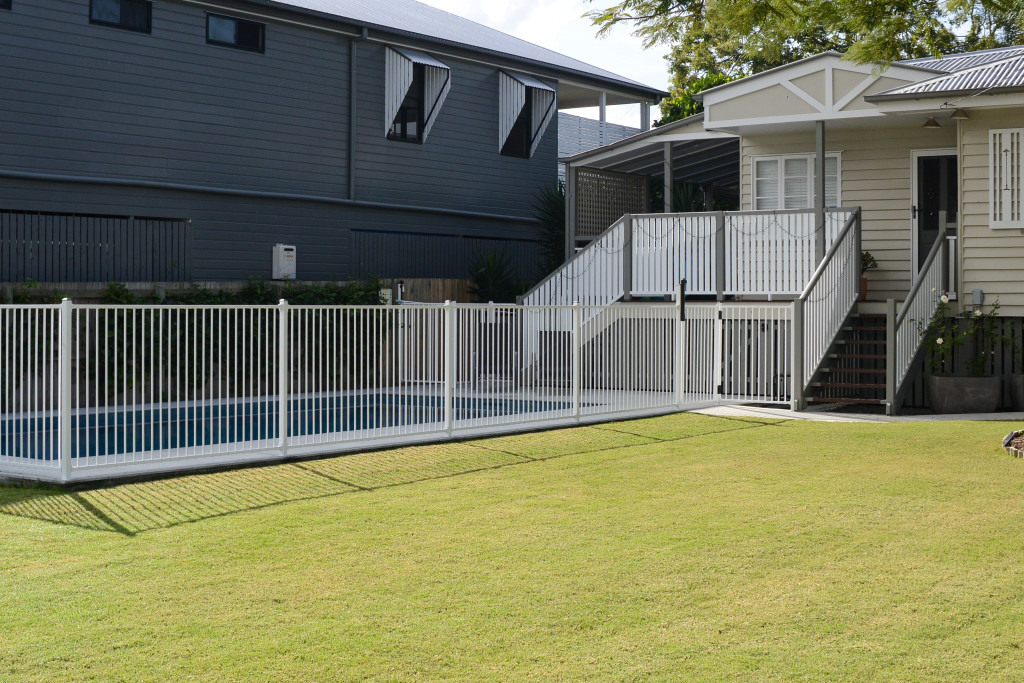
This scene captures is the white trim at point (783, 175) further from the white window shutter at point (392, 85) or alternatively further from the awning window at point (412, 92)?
the white window shutter at point (392, 85)

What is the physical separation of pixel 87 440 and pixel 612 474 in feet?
15.8

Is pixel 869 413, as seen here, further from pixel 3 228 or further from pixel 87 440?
pixel 3 228

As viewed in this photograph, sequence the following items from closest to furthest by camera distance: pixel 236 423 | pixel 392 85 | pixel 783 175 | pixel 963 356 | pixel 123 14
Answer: pixel 236 423
pixel 963 356
pixel 123 14
pixel 783 175
pixel 392 85

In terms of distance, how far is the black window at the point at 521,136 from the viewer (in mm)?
26761

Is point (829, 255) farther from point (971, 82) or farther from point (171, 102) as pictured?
point (171, 102)

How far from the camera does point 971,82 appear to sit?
53.8 ft

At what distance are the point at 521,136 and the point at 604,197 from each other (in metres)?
4.94

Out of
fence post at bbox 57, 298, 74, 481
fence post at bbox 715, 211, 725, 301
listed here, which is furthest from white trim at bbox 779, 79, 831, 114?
fence post at bbox 57, 298, 74, 481

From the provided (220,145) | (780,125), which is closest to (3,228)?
(220,145)

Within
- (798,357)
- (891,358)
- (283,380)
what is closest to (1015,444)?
(891,358)

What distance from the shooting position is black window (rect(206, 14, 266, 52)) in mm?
20984

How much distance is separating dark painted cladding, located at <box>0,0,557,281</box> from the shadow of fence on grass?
32.8 ft

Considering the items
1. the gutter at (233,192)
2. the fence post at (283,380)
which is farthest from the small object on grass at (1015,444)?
the gutter at (233,192)

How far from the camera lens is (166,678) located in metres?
4.84
